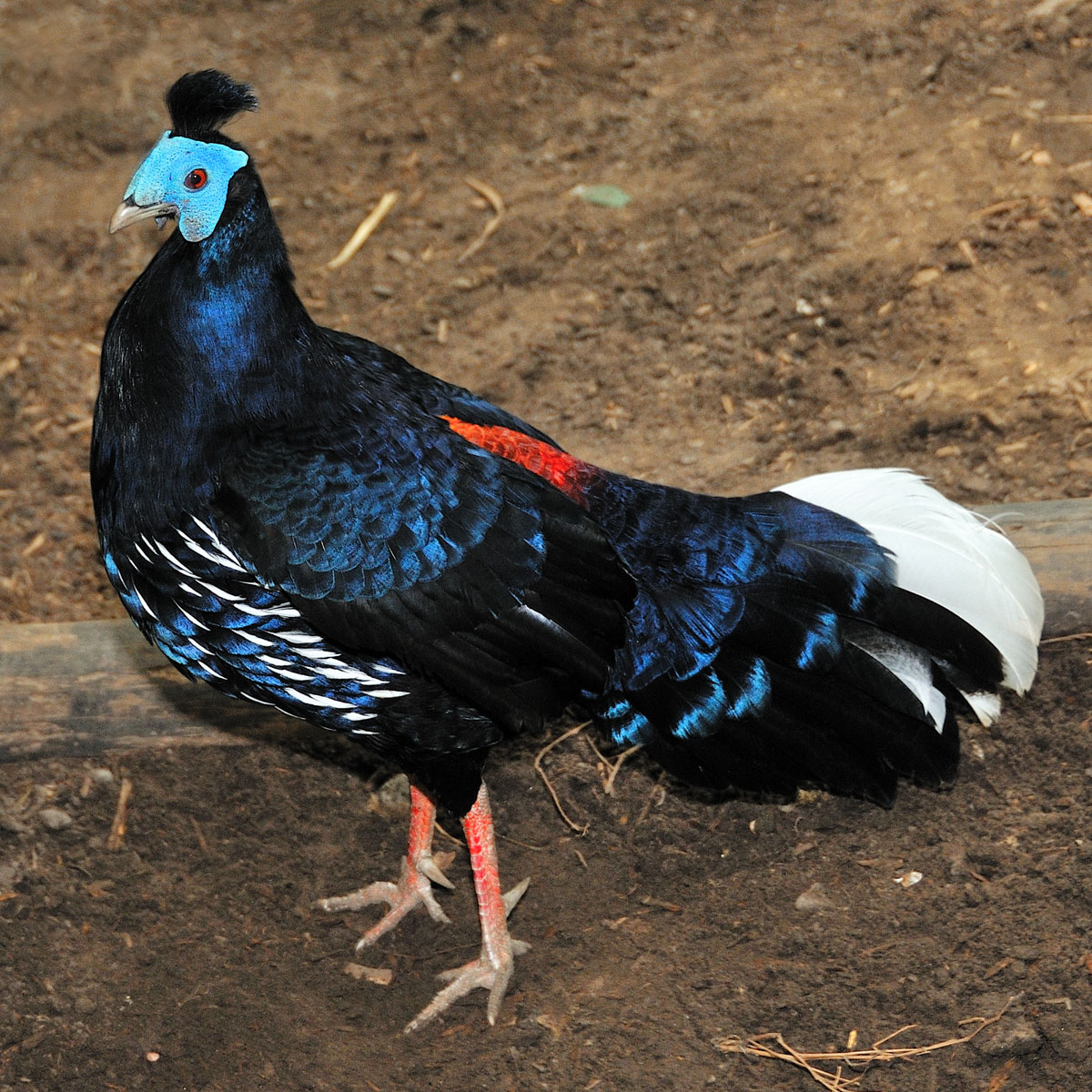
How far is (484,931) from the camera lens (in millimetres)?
3486

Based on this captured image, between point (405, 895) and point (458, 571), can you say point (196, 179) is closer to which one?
point (458, 571)

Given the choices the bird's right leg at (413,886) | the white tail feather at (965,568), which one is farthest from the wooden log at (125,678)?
the bird's right leg at (413,886)

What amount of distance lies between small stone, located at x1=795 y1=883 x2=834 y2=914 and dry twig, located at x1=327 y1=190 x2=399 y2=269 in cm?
398

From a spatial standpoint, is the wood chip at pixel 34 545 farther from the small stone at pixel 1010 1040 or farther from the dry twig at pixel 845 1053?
the small stone at pixel 1010 1040

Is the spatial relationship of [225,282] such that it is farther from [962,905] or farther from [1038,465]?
[1038,465]

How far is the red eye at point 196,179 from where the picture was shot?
2.83 metres

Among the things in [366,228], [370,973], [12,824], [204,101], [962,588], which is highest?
[204,101]

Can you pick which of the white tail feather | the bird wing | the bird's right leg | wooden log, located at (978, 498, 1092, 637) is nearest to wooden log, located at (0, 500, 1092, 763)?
wooden log, located at (978, 498, 1092, 637)

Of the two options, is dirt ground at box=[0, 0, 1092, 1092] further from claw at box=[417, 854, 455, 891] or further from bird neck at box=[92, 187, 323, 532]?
bird neck at box=[92, 187, 323, 532]

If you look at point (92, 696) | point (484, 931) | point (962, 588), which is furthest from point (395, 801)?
point (962, 588)

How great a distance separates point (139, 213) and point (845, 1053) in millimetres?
2603

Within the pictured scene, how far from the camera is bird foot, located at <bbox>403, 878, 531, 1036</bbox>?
340 centimetres

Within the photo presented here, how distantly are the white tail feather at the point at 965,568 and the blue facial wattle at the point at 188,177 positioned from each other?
6.08 feet

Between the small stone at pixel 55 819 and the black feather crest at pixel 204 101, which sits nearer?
the black feather crest at pixel 204 101
